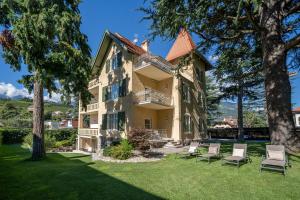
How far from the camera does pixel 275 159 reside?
8258 millimetres

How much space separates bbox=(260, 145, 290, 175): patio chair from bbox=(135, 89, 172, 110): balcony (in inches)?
427

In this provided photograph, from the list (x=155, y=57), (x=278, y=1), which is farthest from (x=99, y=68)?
(x=278, y=1)

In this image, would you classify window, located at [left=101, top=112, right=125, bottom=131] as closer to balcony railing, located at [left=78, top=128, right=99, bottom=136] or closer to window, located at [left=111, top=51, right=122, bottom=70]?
balcony railing, located at [left=78, top=128, right=99, bottom=136]

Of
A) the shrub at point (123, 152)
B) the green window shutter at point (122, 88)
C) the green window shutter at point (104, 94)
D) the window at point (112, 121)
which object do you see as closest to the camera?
the shrub at point (123, 152)

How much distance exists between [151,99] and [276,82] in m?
10.2

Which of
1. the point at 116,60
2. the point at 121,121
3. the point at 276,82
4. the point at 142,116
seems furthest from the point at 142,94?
the point at 276,82

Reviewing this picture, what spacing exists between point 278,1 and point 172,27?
6983mm

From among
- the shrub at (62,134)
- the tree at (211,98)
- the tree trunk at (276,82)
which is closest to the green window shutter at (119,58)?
the tree trunk at (276,82)

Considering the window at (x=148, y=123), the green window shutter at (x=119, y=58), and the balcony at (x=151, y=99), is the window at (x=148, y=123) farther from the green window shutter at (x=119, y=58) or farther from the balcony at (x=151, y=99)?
the green window shutter at (x=119, y=58)

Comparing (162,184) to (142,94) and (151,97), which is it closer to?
(151,97)

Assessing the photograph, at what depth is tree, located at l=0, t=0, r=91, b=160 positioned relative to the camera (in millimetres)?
12555

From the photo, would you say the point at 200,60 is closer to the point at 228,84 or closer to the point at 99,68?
the point at 228,84

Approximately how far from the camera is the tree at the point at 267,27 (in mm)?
10375

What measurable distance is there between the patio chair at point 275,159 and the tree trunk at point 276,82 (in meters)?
2.62
